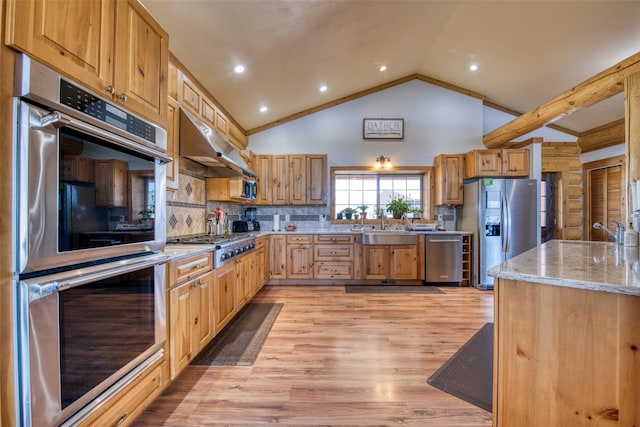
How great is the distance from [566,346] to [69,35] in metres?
2.25

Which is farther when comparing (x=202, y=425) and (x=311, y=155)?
(x=311, y=155)

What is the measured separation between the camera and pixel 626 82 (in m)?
2.60

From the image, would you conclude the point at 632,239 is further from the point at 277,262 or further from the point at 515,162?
the point at 277,262

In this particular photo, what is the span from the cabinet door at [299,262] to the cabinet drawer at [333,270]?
0.13 metres

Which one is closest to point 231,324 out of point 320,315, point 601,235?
point 320,315

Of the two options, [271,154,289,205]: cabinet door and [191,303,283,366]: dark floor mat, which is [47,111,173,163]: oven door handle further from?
[271,154,289,205]: cabinet door

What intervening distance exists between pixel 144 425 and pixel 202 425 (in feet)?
1.06

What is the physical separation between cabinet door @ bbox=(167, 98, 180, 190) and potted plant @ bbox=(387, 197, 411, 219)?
146 inches

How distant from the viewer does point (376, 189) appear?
5.30m

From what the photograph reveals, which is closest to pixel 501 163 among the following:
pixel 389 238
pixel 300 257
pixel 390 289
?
pixel 389 238

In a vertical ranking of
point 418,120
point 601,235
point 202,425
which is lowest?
point 202,425

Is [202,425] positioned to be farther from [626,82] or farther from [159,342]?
[626,82]

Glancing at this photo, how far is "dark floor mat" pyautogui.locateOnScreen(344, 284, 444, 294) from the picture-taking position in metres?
4.11

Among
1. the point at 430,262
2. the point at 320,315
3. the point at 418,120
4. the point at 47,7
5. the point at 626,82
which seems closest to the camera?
the point at 47,7
